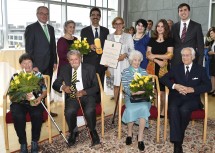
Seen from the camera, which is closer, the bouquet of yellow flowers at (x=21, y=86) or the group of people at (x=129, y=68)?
the bouquet of yellow flowers at (x=21, y=86)

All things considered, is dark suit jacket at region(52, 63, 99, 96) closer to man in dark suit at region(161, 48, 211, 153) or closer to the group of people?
the group of people

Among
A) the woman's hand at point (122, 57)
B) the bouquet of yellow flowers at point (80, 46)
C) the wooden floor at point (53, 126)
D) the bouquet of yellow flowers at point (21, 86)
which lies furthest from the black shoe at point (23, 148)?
the woman's hand at point (122, 57)

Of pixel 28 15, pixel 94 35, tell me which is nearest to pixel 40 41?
pixel 94 35

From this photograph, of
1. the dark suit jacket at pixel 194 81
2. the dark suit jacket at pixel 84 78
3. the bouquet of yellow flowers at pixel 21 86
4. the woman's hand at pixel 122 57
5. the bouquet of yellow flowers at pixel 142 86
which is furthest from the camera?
the woman's hand at pixel 122 57

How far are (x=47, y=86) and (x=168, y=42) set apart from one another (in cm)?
195

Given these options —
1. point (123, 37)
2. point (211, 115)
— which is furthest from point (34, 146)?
point (211, 115)

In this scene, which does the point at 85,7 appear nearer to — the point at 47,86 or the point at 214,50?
the point at 214,50

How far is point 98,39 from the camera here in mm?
4086

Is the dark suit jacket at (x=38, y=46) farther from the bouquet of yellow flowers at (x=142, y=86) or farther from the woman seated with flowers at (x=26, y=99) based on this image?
the bouquet of yellow flowers at (x=142, y=86)

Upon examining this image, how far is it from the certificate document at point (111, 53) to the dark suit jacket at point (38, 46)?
905 millimetres

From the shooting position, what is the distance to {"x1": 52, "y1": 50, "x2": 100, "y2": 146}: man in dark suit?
10.6 feet

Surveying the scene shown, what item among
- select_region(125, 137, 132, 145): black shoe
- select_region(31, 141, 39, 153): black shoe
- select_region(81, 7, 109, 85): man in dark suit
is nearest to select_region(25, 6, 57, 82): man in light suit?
select_region(81, 7, 109, 85): man in dark suit

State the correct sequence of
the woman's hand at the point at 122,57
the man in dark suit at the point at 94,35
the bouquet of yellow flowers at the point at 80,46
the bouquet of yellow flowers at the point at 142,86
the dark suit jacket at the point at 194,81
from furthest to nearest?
1. the man in dark suit at the point at 94,35
2. the woman's hand at the point at 122,57
3. the bouquet of yellow flowers at the point at 80,46
4. the dark suit jacket at the point at 194,81
5. the bouquet of yellow flowers at the point at 142,86

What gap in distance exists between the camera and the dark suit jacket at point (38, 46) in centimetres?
385
